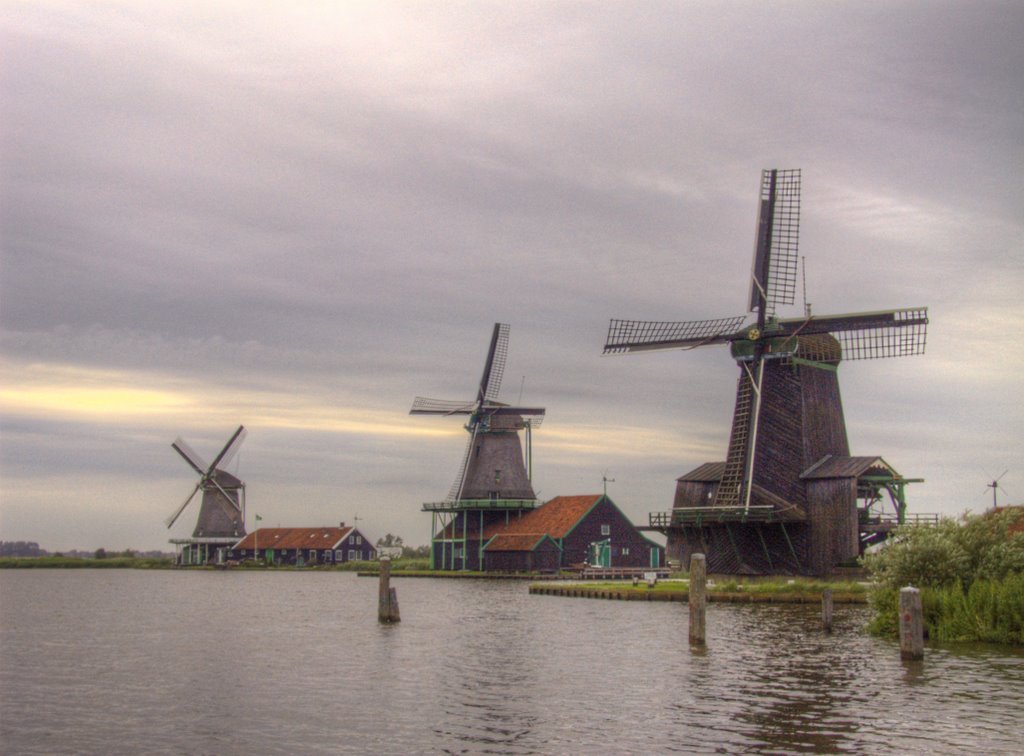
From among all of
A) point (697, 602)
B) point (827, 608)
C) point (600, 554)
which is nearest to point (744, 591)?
point (827, 608)

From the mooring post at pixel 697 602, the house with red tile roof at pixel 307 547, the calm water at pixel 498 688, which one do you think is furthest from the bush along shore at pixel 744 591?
the house with red tile roof at pixel 307 547

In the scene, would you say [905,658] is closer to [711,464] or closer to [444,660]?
[444,660]

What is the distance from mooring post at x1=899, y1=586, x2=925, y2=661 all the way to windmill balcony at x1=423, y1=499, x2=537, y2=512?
2183 inches

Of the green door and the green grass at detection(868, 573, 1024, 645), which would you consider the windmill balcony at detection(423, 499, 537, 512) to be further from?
the green grass at detection(868, 573, 1024, 645)

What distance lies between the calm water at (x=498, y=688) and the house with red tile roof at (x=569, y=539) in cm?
3632

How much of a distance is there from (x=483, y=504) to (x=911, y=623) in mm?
55942

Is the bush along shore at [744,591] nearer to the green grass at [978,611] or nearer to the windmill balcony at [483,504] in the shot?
the green grass at [978,611]

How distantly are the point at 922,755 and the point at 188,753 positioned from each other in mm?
10737

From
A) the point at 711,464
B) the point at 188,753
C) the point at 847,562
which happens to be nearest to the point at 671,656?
the point at 188,753

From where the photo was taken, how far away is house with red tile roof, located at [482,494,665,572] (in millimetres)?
76438

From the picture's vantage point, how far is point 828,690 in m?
21.9

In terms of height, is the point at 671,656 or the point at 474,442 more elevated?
the point at 474,442

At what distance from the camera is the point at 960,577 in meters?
29.2

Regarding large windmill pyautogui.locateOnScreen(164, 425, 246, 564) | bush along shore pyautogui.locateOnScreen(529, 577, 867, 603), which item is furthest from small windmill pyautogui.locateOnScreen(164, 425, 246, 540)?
bush along shore pyautogui.locateOnScreen(529, 577, 867, 603)
